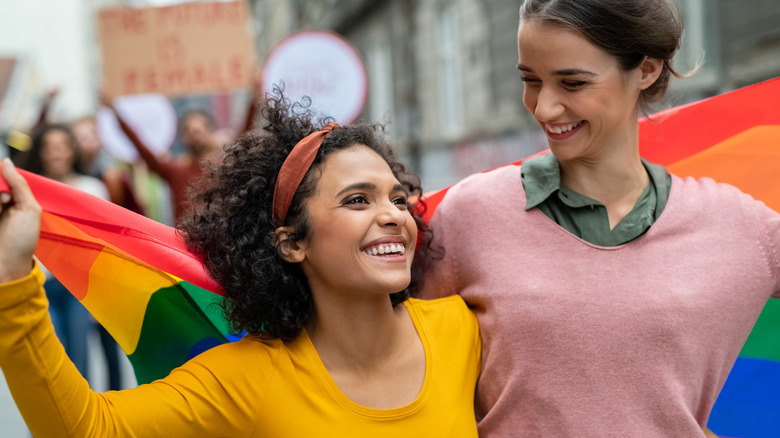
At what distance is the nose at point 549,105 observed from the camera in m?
2.20

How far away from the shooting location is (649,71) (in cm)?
234

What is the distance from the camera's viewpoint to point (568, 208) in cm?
228

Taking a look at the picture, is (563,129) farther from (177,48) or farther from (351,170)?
(177,48)

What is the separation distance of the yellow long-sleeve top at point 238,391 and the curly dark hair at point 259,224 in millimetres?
92

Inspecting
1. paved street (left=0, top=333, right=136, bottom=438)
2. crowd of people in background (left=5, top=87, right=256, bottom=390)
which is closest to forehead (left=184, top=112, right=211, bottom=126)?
crowd of people in background (left=5, top=87, right=256, bottom=390)

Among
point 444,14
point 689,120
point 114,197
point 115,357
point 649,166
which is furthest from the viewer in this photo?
point 444,14

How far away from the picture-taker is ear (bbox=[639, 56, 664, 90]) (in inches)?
91.2

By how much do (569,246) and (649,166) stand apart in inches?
15.5

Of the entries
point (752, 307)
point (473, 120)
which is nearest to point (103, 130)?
point (473, 120)

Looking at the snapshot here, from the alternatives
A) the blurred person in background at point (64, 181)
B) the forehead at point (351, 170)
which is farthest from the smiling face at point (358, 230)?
the blurred person in background at point (64, 181)

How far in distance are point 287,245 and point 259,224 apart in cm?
10

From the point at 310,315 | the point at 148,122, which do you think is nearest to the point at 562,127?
the point at 310,315

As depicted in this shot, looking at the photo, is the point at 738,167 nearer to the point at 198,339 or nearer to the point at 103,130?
the point at 198,339

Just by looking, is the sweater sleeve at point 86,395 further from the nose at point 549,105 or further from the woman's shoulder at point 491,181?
the nose at point 549,105
